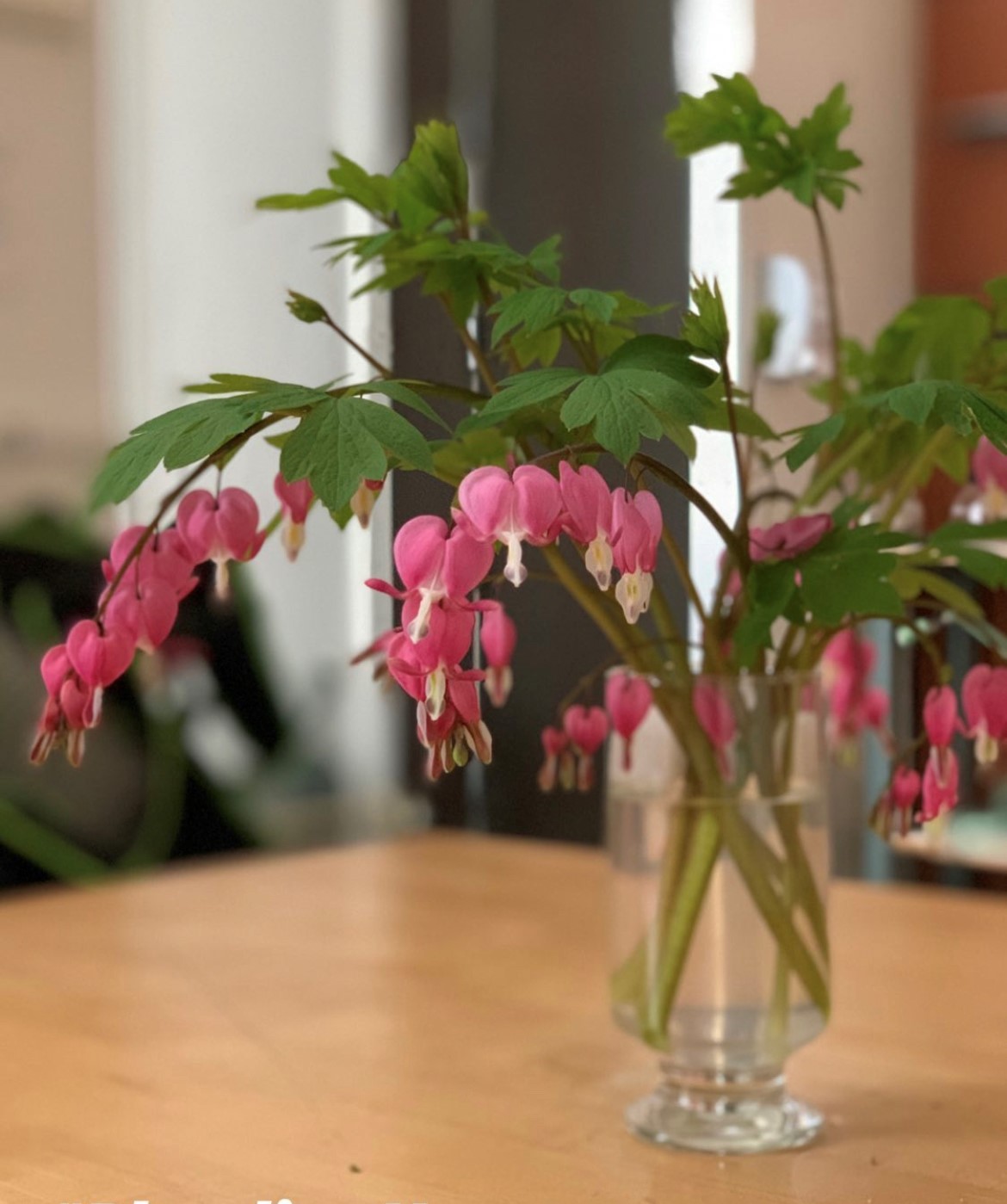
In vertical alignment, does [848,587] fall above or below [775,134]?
below

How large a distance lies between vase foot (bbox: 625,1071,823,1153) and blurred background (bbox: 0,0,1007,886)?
23 cm

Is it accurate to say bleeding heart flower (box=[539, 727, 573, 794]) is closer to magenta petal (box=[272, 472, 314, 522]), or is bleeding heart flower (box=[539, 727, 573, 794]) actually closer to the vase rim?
the vase rim

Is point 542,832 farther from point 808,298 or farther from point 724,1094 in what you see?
point 724,1094

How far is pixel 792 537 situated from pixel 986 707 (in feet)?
0.40

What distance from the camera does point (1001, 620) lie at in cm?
119

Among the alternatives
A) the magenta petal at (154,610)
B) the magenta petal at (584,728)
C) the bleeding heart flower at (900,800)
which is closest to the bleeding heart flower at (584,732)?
the magenta petal at (584,728)

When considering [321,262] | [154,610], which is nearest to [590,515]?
[154,610]

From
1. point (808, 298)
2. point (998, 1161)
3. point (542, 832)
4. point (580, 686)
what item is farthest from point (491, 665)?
point (542, 832)

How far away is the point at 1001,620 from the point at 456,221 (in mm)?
586

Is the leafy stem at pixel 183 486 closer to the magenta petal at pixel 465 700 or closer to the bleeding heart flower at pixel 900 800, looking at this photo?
the magenta petal at pixel 465 700

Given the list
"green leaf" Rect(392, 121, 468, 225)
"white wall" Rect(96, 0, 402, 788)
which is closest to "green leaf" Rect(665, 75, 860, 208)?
"green leaf" Rect(392, 121, 468, 225)

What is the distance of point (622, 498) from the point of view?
0.59m

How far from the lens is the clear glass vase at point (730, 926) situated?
31.7 inches

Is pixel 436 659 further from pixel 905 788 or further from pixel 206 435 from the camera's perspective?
pixel 905 788
